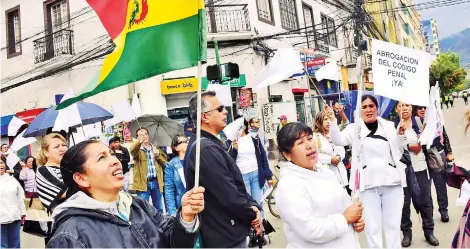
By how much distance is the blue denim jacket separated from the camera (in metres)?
4.53

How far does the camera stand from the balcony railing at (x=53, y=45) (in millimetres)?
16328

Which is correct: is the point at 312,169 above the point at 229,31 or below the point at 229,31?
below

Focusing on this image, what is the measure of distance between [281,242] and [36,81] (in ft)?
49.7

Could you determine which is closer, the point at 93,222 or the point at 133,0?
the point at 93,222

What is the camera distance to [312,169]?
104 inches

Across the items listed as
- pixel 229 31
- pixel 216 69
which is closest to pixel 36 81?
pixel 229 31

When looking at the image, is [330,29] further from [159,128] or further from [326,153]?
[326,153]

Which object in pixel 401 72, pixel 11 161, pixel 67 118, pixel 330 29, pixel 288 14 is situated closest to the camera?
pixel 401 72

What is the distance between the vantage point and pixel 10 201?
5.28m

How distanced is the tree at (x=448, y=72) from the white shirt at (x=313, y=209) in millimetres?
45226

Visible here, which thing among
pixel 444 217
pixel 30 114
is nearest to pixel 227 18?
pixel 30 114

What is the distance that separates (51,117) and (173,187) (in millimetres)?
2674

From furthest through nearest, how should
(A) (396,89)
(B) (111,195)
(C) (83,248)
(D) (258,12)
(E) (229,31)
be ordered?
(D) (258,12) < (E) (229,31) < (A) (396,89) < (B) (111,195) < (C) (83,248)

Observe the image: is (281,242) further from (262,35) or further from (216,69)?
(262,35)
